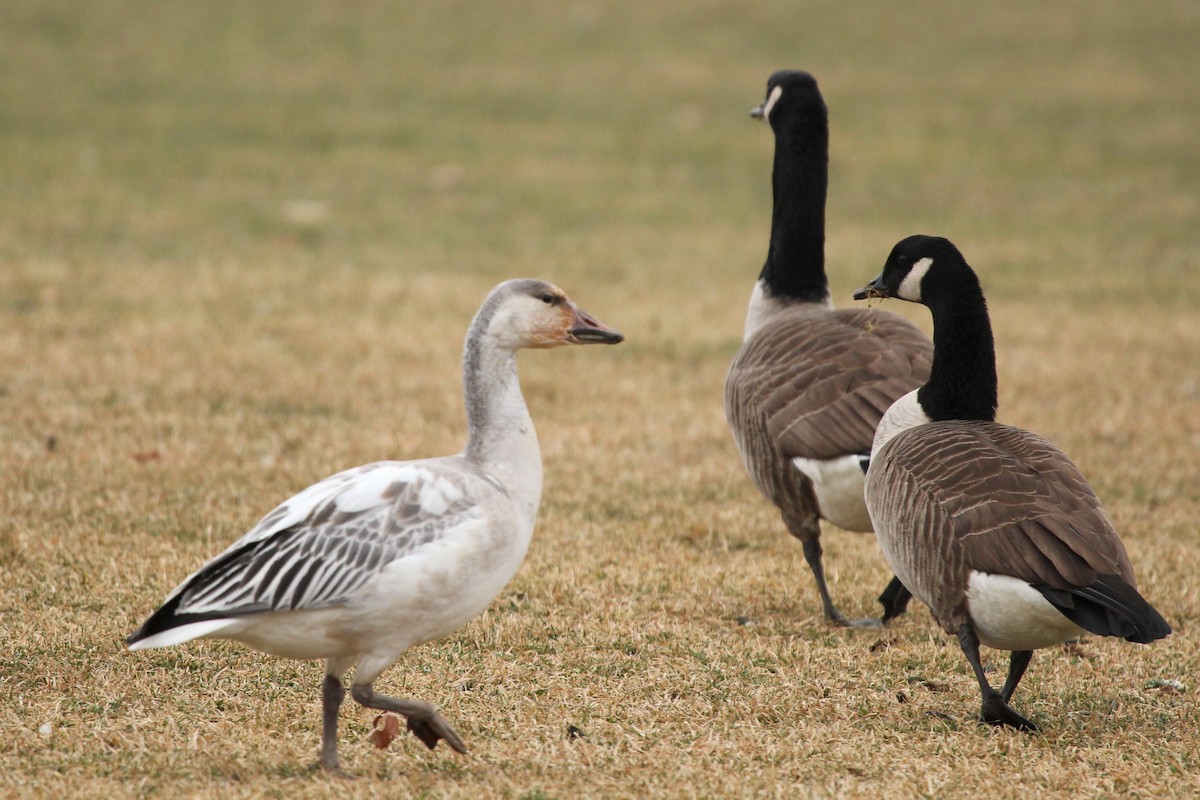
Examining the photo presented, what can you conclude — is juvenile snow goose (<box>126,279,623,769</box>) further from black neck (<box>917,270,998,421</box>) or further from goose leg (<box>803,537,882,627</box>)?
goose leg (<box>803,537,882,627</box>)

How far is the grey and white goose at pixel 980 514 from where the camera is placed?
160 inches

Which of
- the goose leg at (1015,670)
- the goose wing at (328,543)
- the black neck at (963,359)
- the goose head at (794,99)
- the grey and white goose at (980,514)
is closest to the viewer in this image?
the goose wing at (328,543)

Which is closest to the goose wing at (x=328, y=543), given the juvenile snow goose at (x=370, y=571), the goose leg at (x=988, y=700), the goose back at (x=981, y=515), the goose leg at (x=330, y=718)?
the juvenile snow goose at (x=370, y=571)

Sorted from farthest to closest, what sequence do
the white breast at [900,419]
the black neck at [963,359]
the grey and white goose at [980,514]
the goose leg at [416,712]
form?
the white breast at [900,419] → the black neck at [963,359] → the grey and white goose at [980,514] → the goose leg at [416,712]

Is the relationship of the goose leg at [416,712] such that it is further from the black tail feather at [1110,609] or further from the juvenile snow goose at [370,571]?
the black tail feather at [1110,609]

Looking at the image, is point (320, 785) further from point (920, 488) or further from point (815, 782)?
point (920, 488)

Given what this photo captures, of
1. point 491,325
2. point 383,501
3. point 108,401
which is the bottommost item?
point 108,401

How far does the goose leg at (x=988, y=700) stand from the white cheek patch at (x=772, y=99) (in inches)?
141

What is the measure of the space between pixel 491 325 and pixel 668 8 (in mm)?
22633

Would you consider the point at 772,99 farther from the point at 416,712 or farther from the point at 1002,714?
the point at 416,712

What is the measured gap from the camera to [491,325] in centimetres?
430

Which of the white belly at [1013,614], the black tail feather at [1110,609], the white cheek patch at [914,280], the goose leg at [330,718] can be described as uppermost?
the white cheek patch at [914,280]

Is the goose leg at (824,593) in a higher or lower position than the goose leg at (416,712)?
lower

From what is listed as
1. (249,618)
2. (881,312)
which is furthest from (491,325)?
(881,312)
